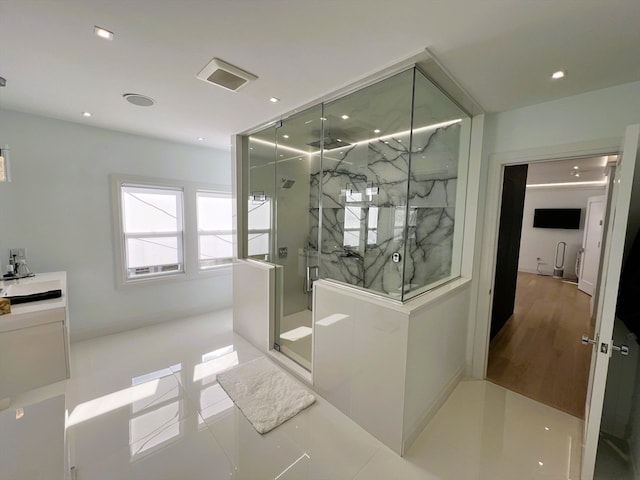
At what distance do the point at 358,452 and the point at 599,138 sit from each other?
293 cm

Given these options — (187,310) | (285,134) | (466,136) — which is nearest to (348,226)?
(285,134)

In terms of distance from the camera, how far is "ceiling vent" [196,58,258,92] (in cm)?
184

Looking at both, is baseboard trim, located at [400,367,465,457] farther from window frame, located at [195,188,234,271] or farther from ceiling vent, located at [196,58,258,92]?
window frame, located at [195,188,234,271]

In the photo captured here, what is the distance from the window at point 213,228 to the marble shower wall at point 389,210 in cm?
181

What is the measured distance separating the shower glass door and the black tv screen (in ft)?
24.8

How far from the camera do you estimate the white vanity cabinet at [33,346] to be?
6.66ft

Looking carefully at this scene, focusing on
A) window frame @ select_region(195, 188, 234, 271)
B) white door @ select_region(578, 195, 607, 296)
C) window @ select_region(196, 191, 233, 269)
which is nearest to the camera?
window frame @ select_region(195, 188, 234, 271)

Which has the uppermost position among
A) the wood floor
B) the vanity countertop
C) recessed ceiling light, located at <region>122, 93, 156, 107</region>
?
recessed ceiling light, located at <region>122, 93, 156, 107</region>

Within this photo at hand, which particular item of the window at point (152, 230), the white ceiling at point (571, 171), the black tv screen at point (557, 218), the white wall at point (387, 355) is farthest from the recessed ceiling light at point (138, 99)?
the black tv screen at point (557, 218)

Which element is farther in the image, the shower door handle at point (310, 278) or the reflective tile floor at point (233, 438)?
the shower door handle at point (310, 278)

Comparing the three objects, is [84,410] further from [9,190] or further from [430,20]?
[430,20]

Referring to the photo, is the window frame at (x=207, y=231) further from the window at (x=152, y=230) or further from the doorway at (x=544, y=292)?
the doorway at (x=544, y=292)

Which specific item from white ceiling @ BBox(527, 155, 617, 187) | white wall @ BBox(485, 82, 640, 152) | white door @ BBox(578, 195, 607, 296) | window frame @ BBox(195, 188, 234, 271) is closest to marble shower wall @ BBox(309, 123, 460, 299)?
white wall @ BBox(485, 82, 640, 152)

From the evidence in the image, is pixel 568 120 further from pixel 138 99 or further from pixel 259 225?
pixel 138 99
